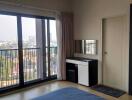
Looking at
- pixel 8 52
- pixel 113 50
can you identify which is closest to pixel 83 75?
pixel 113 50

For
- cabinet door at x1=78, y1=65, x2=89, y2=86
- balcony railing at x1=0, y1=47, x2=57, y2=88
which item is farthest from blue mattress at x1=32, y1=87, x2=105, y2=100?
balcony railing at x1=0, y1=47, x2=57, y2=88

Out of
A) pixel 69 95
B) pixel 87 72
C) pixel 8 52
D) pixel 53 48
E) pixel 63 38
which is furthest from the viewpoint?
pixel 53 48

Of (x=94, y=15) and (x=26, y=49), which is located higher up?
(x=94, y=15)

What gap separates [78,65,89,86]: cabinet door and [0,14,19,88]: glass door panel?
6.07 ft

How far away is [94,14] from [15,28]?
2.35m

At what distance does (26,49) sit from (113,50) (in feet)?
8.34

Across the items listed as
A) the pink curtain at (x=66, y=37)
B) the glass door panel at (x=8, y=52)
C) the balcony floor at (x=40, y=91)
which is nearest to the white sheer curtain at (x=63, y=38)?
the pink curtain at (x=66, y=37)

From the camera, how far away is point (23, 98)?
130 inches

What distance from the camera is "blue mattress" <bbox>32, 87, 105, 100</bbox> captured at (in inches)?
128

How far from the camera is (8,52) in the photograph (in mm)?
3885

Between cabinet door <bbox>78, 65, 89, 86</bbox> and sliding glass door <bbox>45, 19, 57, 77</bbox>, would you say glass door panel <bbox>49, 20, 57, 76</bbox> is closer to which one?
sliding glass door <bbox>45, 19, 57, 77</bbox>

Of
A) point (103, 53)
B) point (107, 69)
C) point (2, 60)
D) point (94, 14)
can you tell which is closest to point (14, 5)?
point (2, 60)

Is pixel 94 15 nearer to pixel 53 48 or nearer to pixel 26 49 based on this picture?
pixel 53 48

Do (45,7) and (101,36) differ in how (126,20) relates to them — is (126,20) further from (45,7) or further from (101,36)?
(45,7)
